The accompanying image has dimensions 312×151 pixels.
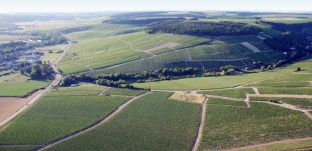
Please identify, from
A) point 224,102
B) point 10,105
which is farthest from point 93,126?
point 224,102

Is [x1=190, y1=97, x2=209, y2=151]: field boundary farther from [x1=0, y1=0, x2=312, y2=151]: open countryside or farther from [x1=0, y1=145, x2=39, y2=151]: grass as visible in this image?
[x1=0, y1=145, x2=39, y2=151]: grass

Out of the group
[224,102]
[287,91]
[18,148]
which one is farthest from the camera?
[287,91]

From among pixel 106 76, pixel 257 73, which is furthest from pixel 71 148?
pixel 257 73

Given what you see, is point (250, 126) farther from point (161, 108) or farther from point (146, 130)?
point (161, 108)

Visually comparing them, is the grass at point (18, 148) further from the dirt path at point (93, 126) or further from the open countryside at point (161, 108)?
the dirt path at point (93, 126)

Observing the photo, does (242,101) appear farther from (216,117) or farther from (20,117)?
(20,117)

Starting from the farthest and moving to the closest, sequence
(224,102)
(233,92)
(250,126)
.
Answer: (233,92), (224,102), (250,126)

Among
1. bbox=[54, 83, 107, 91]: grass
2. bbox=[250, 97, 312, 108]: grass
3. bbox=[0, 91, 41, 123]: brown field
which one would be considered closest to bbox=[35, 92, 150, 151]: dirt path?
bbox=[54, 83, 107, 91]: grass
